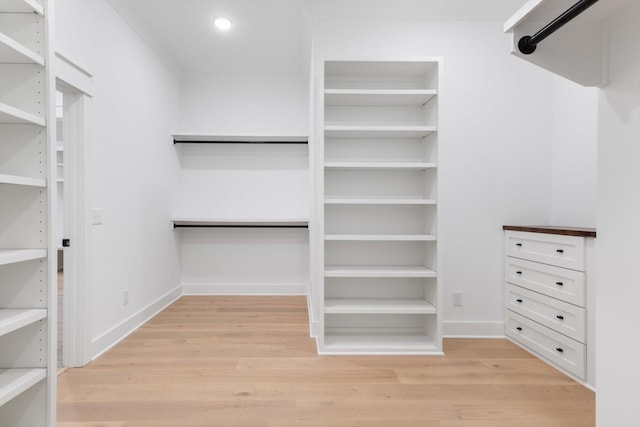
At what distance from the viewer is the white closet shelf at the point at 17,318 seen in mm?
1210

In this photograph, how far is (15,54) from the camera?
1.30 metres

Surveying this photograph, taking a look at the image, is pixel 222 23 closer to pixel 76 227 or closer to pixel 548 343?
pixel 76 227

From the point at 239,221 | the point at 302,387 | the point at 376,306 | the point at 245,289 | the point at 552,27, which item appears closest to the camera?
the point at 552,27

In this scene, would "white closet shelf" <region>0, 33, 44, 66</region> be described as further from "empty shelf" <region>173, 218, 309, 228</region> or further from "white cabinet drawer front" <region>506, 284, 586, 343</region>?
"white cabinet drawer front" <region>506, 284, 586, 343</region>

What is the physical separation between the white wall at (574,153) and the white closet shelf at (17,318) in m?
3.35

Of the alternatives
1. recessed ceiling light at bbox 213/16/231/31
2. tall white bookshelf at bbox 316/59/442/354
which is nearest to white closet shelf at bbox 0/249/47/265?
tall white bookshelf at bbox 316/59/442/354

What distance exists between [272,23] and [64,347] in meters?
3.06

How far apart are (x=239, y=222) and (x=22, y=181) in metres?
2.80

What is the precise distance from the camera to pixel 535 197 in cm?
290

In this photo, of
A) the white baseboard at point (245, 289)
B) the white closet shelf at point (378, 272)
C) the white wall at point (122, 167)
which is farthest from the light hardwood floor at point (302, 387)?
the white baseboard at point (245, 289)

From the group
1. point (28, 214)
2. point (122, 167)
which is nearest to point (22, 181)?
point (28, 214)

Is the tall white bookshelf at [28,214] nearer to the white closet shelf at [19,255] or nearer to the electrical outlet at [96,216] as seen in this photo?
the white closet shelf at [19,255]

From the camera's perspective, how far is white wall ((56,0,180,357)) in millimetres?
2420

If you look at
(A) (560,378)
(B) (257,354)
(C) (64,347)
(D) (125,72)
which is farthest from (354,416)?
(D) (125,72)
